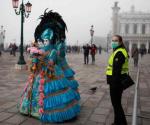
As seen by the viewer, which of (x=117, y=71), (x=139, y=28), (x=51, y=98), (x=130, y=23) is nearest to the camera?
(x=117, y=71)

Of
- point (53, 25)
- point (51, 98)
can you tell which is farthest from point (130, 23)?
point (51, 98)

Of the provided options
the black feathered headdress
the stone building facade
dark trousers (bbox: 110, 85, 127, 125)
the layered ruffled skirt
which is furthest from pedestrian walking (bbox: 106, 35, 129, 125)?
the stone building facade

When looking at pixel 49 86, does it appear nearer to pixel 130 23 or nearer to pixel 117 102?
pixel 117 102

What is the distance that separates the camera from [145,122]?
18.3 feet

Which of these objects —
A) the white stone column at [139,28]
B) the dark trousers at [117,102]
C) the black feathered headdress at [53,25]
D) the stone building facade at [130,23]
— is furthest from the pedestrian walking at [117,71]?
the white stone column at [139,28]

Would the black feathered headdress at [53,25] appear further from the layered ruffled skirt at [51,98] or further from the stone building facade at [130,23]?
the stone building facade at [130,23]

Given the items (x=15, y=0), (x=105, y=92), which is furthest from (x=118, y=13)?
(x=105, y=92)

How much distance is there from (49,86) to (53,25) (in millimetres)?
1164

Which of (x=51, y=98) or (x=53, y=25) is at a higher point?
(x=53, y=25)


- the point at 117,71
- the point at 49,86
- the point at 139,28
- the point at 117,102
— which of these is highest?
the point at 139,28

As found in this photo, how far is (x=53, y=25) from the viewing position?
564cm

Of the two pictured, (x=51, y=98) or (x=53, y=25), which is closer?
(x=51, y=98)

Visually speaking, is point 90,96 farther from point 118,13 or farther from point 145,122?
point 118,13

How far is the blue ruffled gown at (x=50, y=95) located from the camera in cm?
526
